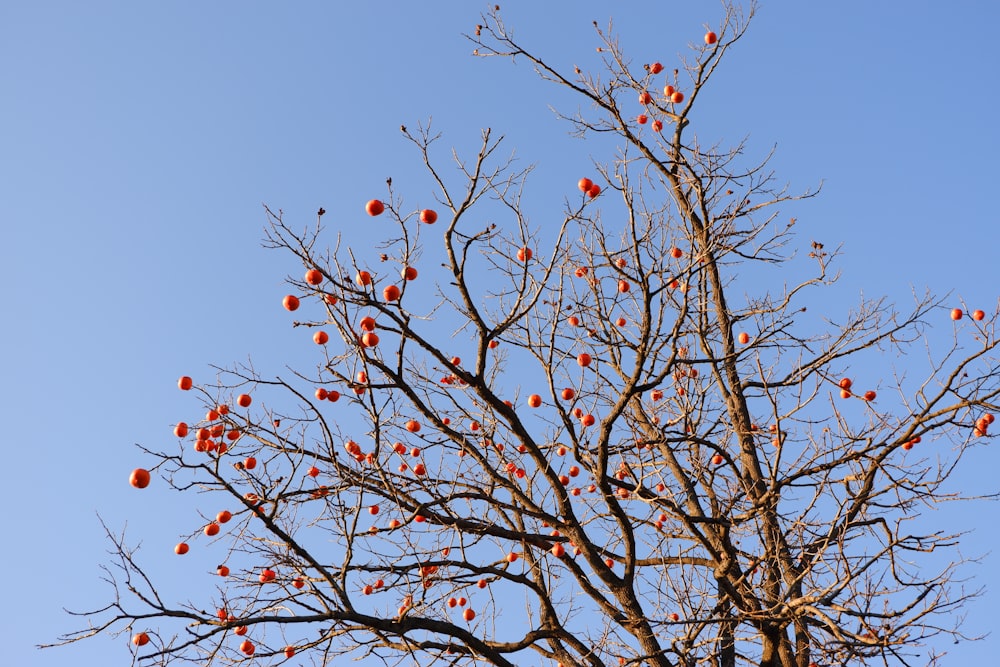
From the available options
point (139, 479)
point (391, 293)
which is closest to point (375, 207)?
point (391, 293)

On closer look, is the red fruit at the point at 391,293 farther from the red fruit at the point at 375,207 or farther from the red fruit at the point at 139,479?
the red fruit at the point at 139,479

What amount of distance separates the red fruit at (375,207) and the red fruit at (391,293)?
0.42 metres

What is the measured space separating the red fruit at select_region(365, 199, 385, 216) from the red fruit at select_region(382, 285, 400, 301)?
0.42m

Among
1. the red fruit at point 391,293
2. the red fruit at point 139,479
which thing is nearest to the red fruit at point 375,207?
the red fruit at point 391,293

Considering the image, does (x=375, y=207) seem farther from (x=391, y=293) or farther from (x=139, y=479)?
(x=139, y=479)

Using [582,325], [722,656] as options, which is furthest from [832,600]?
[582,325]

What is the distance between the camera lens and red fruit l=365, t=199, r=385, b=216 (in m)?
4.50

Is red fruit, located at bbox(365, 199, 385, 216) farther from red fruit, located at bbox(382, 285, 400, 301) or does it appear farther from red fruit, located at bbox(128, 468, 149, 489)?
red fruit, located at bbox(128, 468, 149, 489)

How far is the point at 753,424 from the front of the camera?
6.71 metres

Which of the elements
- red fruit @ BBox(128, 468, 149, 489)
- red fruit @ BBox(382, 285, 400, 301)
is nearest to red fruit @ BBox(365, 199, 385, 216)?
red fruit @ BBox(382, 285, 400, 301)

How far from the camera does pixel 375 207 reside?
452 centimetres

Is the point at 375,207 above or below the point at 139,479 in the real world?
above

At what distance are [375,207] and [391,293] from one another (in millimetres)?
481

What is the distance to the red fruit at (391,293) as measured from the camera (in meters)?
4.45
